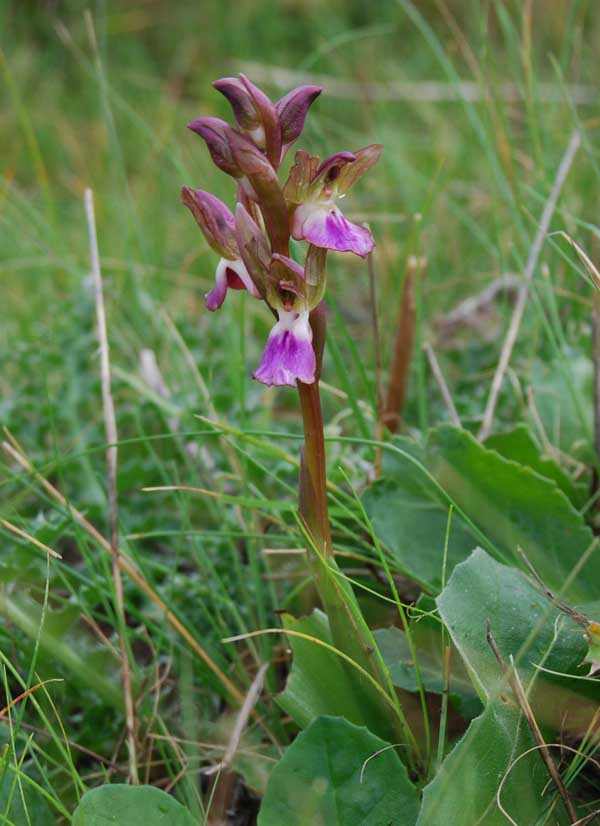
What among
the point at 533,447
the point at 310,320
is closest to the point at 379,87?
the point at 533,447

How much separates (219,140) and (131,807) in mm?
594

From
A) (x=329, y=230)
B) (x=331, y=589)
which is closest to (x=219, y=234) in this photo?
(x=329, y=230)

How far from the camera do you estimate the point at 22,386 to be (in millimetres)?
1628

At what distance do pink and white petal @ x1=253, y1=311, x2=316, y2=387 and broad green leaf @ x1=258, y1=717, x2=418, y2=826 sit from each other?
308mm

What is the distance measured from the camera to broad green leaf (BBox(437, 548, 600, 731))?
861mm

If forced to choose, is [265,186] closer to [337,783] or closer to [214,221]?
[214,221]

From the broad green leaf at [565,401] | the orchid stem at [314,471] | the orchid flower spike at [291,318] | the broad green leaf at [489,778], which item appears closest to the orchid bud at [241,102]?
the orchid flower spike at [291,318]

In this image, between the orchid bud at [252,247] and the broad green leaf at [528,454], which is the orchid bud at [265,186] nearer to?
the orchid bud at [252,247]

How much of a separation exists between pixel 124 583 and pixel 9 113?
3.32 meters

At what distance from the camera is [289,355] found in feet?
2.62

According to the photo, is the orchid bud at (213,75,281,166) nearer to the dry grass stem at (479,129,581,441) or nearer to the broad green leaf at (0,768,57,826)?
the dry grass stem at (479,129,581,441)

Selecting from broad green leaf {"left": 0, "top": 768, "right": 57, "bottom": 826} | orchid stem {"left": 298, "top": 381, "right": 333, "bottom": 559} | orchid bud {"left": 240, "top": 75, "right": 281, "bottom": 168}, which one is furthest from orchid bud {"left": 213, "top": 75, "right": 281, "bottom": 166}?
broad green leaf {"left": 0, "top": 768, "right": 57, "bottom": 826}

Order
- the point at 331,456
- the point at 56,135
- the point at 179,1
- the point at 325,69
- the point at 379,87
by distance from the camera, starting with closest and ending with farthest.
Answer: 1. the point at 331,456
2. the point at 379,87
3. the point at 325,69
4. the point at 56,135
5. the point at 179,1

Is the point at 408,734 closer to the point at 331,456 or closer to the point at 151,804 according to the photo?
the point at 151,804
